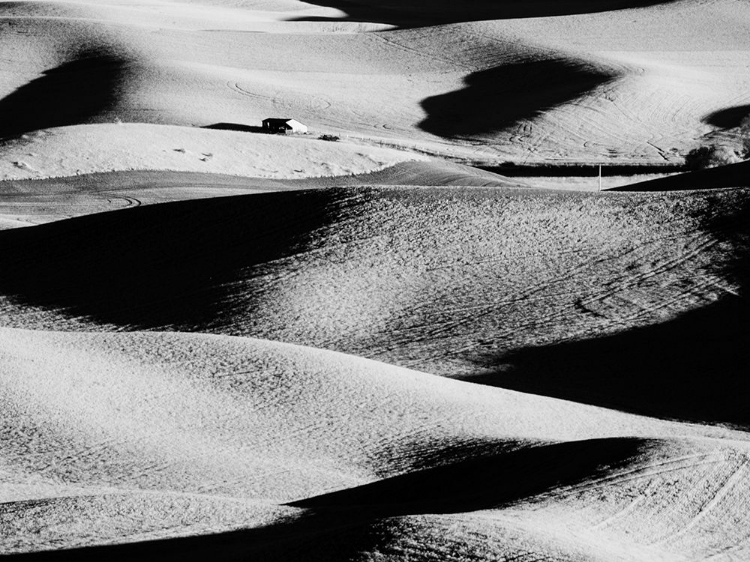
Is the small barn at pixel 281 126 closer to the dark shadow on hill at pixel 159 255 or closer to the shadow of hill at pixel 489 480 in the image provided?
the dark shadow on hill at pixel 159 255

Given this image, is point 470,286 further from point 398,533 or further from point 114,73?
point 114,73

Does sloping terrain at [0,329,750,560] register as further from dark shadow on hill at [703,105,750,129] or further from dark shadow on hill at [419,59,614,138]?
dark shadow on hill at [703,105,750,129]

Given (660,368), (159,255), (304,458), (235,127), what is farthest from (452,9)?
(304,458)

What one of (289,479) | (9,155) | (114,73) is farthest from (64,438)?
(114,73)

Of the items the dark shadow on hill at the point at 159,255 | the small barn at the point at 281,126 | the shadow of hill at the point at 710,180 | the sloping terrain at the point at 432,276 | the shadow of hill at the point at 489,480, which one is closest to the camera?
the shadow of hill at the point at 489,480

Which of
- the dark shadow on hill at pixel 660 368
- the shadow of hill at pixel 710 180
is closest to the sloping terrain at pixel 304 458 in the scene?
the dark shadow on hill at pixel 660 368
